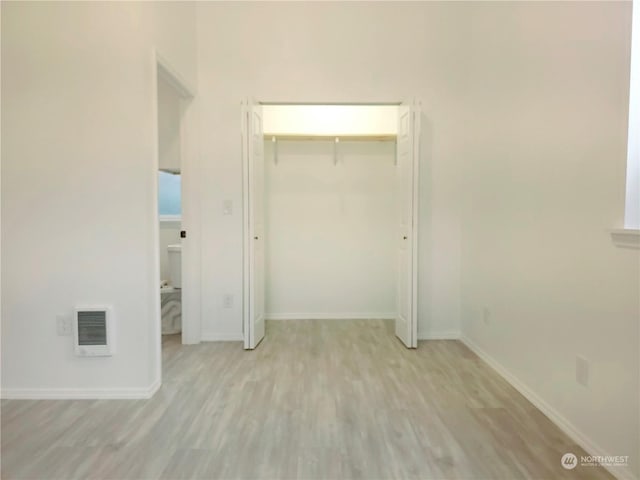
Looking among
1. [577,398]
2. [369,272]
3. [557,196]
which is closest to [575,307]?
[577,398]

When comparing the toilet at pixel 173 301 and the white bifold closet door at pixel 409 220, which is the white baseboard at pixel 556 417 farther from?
the toilet at pixel 173 301

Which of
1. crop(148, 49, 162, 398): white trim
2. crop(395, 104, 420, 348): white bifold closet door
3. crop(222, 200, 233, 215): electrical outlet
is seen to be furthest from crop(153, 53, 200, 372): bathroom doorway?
crop(395, 104, 420, 348): white bifold closet door

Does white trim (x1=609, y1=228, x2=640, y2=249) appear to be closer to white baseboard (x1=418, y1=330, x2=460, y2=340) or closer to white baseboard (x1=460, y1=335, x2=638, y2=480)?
white baseboard (x1=460, y1=335, x2=638, y2=480)

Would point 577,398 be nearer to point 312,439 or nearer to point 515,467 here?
point 515,467

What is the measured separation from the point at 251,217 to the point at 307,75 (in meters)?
1.43

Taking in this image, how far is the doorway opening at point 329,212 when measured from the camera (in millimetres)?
4094

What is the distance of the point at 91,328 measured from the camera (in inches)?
89.4

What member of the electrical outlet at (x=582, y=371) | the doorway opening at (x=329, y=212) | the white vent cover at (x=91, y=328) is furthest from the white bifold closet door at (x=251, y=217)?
the electrical outlet at (x=582, y=371)

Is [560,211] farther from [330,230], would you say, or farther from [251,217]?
[330,230]

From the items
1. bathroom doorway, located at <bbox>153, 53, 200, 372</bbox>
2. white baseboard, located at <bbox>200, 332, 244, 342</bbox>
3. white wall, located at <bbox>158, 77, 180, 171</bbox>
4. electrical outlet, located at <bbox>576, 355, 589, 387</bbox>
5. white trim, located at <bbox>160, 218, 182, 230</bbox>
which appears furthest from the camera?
white trim, located at <bbox>160, 218, 182, 230</bbox>

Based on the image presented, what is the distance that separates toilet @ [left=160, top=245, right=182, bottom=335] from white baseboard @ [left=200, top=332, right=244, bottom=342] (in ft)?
1.35

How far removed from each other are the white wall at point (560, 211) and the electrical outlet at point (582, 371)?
0.10ft

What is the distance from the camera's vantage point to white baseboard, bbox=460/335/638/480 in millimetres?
1608

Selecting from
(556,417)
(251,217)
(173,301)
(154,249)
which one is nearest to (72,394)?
(154,249)
